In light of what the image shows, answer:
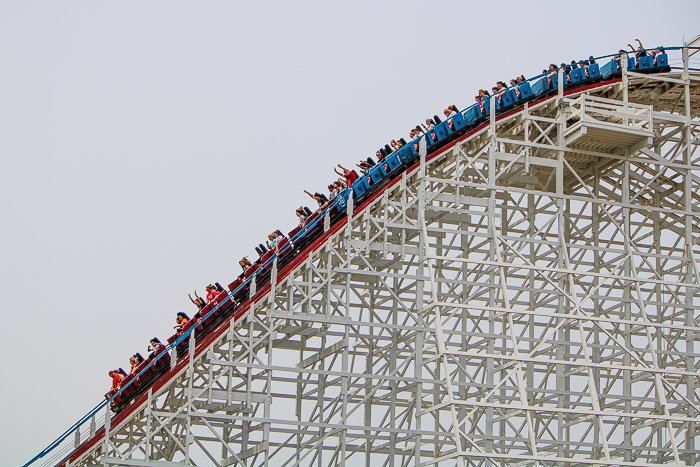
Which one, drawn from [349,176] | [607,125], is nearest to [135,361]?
[349,176]

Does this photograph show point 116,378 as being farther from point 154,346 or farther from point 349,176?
point 349,176

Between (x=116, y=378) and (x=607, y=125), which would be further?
(x=607, y=125)

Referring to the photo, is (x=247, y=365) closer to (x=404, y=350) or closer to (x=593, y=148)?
(x=404, y=350)

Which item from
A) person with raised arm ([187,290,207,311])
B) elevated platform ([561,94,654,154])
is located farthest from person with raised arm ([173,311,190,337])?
elevated platform ([561,94,654,154])

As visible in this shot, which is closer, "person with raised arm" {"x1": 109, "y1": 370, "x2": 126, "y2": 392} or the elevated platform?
"person with raised arm" {"x1": 109, "y1": 370, "x2": 126, "y2": 392}

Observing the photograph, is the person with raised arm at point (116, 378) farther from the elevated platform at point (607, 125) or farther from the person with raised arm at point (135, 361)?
the elevated platform at point (607, 125)

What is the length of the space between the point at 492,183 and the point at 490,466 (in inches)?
328

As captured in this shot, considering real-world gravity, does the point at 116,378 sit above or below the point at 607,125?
above

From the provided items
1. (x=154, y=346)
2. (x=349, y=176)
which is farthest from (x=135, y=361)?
(x=349, y=176)

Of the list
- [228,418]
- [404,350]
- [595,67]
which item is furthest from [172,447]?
[595,67]

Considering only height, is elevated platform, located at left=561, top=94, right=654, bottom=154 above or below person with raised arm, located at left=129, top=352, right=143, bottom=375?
below

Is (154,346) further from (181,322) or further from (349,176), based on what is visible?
(349,176)

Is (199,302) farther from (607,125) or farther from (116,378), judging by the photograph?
(607,125)

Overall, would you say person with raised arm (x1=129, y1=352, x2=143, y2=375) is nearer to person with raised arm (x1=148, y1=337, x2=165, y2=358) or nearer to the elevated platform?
person with raised arm (x1=148, y1=337, x2=165, y2=358)
